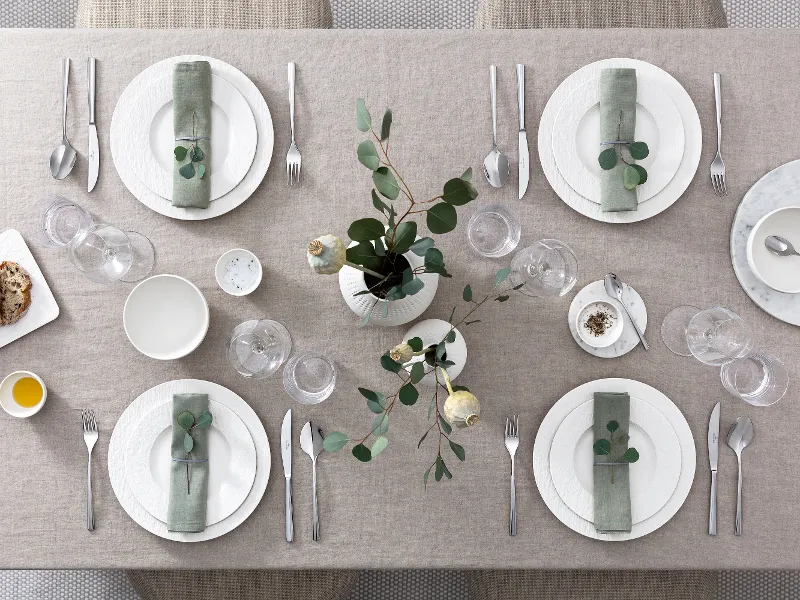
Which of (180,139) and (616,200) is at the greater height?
(180,139)

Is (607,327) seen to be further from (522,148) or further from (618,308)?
(522,148)

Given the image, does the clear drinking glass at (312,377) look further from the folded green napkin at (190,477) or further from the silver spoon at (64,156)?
the silver spoon at (64,156)

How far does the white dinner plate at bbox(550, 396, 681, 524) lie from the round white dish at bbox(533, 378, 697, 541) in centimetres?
1

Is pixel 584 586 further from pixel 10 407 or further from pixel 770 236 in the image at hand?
pixel 10 407

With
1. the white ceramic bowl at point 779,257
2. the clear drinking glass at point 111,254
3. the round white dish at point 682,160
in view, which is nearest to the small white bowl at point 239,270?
the clear drinking glass at point 111,254

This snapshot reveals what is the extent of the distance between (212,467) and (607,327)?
771mm

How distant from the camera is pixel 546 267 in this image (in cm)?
121

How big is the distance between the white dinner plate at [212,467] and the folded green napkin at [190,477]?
0.5 inches

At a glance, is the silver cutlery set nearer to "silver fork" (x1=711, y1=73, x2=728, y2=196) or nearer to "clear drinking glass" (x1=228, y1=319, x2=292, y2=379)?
"silver fork" (x1=711, y1=73, x2=728, y2=196)

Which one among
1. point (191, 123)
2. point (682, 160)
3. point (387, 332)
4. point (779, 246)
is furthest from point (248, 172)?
point (779, 246)

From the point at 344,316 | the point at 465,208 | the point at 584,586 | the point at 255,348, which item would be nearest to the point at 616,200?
the point at 465,208

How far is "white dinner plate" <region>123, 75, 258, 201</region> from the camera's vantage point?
1231 mm

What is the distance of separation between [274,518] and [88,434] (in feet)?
1.23

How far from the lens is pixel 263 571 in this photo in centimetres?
143
